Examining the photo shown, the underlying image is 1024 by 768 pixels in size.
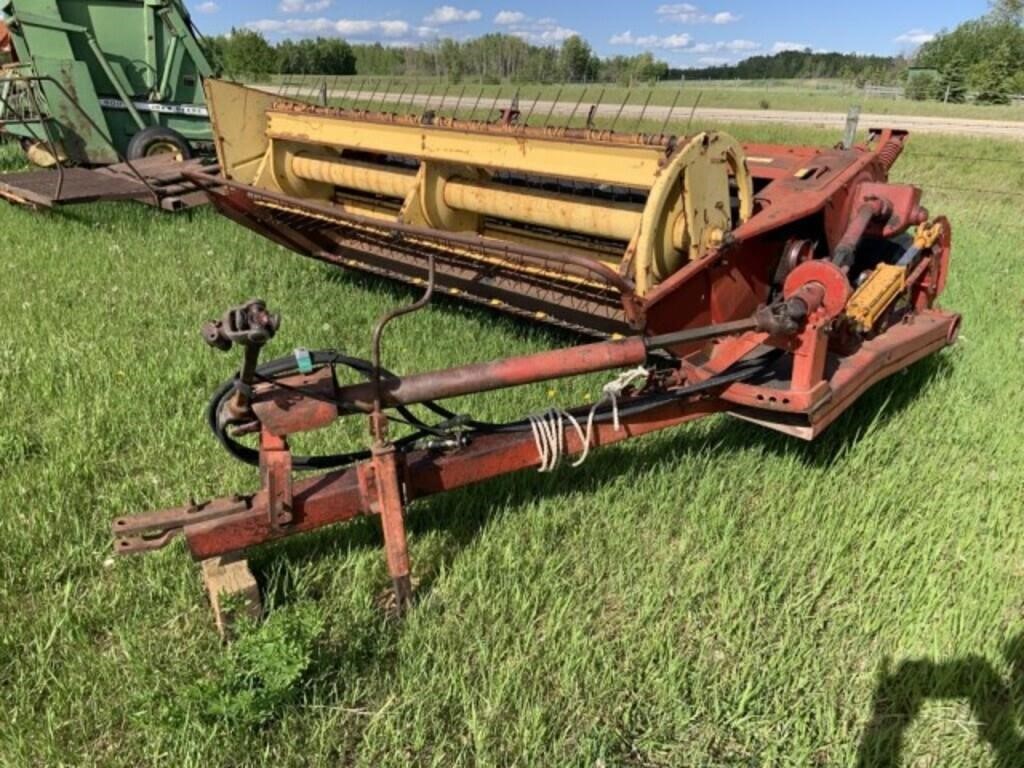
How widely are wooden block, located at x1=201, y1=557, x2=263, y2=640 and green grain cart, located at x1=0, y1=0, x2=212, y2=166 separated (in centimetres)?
807

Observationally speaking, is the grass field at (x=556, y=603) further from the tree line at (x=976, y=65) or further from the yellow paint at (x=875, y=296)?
the tree line at (x=976, y=65)

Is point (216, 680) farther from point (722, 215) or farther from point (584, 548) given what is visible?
point (722, 215)

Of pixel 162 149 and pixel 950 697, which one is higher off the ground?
pixel 162 149

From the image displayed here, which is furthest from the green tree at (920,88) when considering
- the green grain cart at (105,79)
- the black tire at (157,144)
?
the black tire at (157,144)

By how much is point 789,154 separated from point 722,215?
4.22 ft

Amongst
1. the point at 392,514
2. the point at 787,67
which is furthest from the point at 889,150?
the point at 787,67

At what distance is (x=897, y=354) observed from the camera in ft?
12.4

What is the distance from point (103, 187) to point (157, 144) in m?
2.23

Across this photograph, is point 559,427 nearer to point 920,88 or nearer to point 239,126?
point 239,126

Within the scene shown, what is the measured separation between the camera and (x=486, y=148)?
4.04 meters

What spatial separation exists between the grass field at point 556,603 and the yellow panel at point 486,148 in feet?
3.92

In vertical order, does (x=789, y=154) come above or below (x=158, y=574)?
above

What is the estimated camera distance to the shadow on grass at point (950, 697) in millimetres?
2334

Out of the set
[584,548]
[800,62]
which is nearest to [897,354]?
[584,548]
